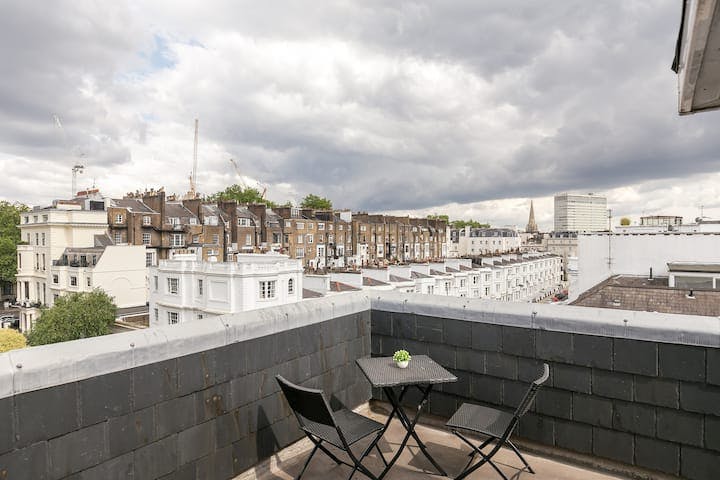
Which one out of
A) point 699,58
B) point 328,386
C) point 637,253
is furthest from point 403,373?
point 637,253

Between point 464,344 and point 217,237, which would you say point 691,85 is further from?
point 217,237

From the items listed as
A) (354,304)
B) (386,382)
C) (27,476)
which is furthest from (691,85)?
(27,476)

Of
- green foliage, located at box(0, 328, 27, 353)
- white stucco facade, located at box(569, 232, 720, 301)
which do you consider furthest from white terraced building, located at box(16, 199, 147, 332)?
white stucco facade, located at box(569, 232, 720, 301)

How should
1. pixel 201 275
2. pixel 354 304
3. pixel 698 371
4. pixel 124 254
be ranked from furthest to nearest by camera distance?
pixel 124 254 < pixel 201 275 < pixel 354 304 < pixel 698 371

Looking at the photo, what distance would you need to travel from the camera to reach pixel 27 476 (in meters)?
2.42

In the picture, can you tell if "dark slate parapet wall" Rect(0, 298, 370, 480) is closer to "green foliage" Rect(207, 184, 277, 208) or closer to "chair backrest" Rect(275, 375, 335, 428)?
"chair backrest" Rect(275, 375, 335, 428)

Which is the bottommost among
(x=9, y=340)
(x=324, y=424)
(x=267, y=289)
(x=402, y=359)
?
(x=9, y=340)

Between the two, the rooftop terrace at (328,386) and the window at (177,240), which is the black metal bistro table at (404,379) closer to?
the rooftop terrace at (328,386)

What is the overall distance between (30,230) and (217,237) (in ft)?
63.2

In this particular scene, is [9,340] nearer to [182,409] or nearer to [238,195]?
[182,409]

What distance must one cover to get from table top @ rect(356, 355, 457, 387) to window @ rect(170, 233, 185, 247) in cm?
4804

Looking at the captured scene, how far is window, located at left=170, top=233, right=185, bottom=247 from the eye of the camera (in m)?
48.0

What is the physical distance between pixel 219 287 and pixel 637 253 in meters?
23.6

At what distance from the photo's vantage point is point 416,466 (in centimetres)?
411
